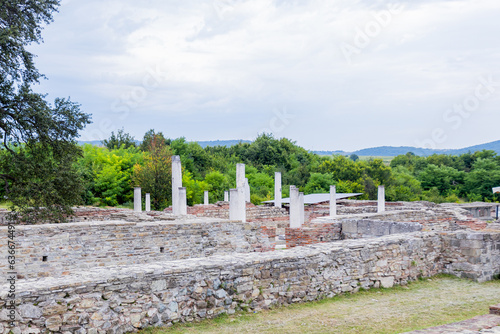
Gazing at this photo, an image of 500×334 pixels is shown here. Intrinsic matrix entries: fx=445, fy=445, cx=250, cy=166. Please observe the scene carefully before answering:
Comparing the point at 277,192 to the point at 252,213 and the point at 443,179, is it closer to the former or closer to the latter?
the point at 252,213

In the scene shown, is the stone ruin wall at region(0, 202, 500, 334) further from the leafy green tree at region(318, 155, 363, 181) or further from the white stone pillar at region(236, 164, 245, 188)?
the leafy green tree at region(318, 155, 363, 181)

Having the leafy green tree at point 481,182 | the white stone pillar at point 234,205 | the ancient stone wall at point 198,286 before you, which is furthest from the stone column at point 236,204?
the leafy green tree at point 481,182

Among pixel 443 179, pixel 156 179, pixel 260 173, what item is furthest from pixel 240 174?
pixel 443 179

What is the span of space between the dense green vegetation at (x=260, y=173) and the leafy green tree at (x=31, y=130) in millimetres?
12058

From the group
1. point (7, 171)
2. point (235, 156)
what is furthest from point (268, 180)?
point (7, 171)

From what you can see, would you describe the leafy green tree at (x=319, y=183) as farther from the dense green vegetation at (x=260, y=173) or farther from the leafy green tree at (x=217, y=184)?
the leafy green tree at (x=217, y=184)

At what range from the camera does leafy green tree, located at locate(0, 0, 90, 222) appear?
1506 cm

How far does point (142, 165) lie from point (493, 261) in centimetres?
2998

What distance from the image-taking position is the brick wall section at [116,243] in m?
8.88

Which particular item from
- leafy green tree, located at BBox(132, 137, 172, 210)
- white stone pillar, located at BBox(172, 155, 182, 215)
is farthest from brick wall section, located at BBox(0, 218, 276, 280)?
leafy green tree, located at BBox(132, 137, 172, 210)

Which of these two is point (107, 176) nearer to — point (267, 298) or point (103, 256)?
point (103, 256)

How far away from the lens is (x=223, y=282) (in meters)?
5.89

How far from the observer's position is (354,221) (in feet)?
39.2

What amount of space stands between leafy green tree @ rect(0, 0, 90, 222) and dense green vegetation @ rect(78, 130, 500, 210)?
475 inches
